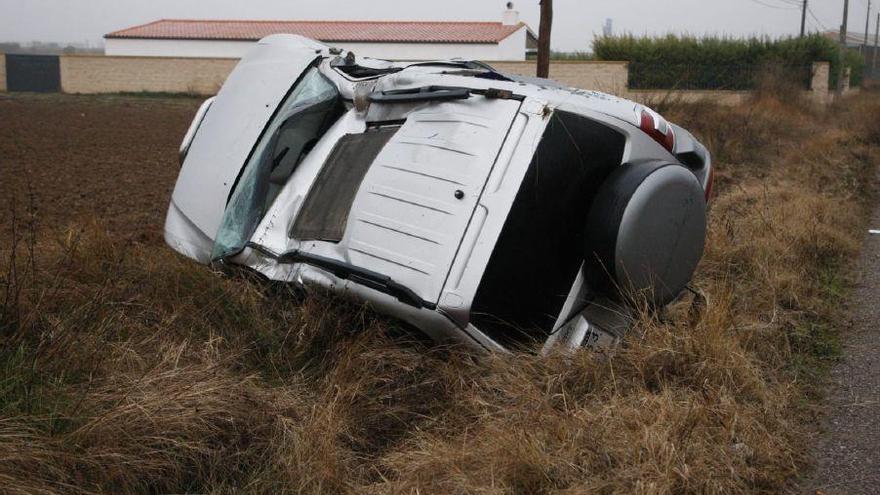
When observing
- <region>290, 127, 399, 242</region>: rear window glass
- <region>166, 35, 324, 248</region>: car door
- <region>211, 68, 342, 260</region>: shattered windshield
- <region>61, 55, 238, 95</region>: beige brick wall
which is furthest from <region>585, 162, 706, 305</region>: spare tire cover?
<region>61, 55, 238, 95</region>: beige brick wall

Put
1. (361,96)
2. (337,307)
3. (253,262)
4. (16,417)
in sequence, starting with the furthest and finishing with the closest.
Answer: (361,96)
(253,262)
(337,307)
(16,417)

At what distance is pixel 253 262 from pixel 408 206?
3.28ft

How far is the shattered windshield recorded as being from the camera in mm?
5094

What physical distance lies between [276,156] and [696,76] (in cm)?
3254

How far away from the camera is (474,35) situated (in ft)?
166

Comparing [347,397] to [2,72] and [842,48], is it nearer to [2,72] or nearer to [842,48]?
[842,48]

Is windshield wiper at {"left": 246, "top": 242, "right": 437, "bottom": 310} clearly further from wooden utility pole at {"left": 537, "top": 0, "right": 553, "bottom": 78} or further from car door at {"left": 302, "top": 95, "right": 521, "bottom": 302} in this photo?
wooden utility pole at {"left": 537, "top": 0, "right": 553, "bottom": 78}

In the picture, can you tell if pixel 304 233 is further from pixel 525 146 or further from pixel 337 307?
pixel 525 146

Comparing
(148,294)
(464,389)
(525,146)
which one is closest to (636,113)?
(525,146)

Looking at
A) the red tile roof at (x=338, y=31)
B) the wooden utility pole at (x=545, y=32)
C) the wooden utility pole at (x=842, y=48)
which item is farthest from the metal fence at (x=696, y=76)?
the wooden utility pole at (x=545, y=32)

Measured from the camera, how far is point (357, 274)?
4297mm

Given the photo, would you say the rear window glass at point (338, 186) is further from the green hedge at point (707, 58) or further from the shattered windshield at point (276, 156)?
the green hedge at point (707, 58)

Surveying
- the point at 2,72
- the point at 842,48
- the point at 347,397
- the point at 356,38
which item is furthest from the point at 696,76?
the point at 347,397

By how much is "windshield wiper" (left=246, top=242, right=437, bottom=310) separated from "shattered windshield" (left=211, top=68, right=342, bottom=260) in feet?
1.06
